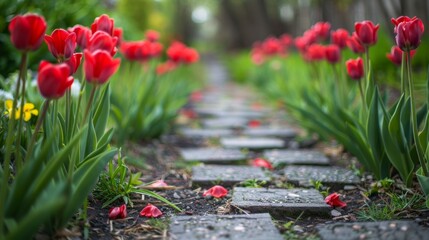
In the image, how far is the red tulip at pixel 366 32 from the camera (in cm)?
229

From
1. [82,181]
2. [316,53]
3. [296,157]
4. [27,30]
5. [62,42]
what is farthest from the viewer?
[316,53]

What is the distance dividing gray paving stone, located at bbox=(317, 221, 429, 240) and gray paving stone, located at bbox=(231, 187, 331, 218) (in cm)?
24

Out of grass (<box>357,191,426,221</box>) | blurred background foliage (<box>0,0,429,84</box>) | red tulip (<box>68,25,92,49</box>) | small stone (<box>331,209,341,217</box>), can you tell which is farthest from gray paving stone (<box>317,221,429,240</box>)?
blurred background foliage (<box>0,0,429,84</box>)

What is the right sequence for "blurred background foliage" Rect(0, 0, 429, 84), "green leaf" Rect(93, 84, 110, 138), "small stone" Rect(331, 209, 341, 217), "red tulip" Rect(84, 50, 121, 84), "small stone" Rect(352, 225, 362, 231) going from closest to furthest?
1. "red tulip" Rect(84, 50, 121, 84)
2. "small stone" Rect(352, 225, 362, 231)
3. "small stone" Rect(331, 209, 341, 217)
4. "green leaf" Rect(93, 84, 110, 138)
5. "blurred background foliage" Rect(0, 0, 429, 84)

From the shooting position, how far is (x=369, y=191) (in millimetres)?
2264

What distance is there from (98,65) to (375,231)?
41.9 inches

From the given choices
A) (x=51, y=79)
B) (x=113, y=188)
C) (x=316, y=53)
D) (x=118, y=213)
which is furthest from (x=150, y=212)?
(x=316, y=53)

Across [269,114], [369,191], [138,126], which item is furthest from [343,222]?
[269,114]

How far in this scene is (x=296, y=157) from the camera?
10.1 feet

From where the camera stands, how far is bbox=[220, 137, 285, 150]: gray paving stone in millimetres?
3469

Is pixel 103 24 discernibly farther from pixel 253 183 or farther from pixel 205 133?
pixel 205 133

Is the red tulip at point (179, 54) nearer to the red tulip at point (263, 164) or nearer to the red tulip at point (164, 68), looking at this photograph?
the red tulip at point (164, 68)

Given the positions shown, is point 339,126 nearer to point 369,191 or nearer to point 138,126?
point 369,191

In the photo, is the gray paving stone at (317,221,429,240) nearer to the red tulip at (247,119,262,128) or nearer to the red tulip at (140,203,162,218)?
the red tulip at (140,203,162,218)
